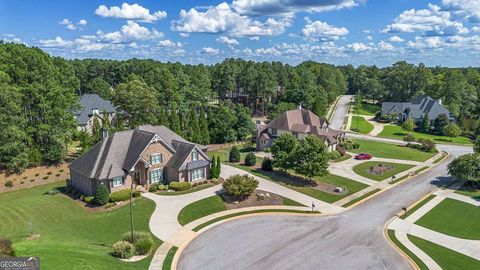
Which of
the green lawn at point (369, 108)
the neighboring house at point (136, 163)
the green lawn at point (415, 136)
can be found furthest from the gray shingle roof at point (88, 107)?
the green lawn at point (369, 108)

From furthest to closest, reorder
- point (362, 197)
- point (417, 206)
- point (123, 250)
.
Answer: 1. point (362, 197)
2. point (417, 206)
3. point (123, 250)

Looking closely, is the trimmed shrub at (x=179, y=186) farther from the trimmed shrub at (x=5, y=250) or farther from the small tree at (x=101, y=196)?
the trimmed shrub at (x=5, y=250)

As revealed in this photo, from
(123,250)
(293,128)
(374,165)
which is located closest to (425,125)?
(374,165)

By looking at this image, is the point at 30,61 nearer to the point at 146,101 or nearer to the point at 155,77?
the point at 146,101

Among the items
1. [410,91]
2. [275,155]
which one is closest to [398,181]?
[275,155]

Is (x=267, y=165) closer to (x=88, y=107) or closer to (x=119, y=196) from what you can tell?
(x=119, y=196)

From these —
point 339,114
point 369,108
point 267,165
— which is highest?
point 369,108
